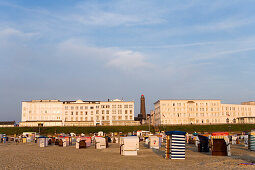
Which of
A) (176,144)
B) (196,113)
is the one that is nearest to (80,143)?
(176,144)

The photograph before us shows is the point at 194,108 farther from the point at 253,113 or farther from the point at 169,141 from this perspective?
the point at 169,141

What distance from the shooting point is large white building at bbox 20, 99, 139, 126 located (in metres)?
99.7

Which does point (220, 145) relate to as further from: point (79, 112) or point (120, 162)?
point (79, 112)

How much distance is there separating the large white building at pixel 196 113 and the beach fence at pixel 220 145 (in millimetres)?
69939

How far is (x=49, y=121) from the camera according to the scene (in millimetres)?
98500

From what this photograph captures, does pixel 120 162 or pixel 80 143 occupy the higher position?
pixel 120 162

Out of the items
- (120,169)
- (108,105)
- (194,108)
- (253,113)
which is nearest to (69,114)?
(108,105)

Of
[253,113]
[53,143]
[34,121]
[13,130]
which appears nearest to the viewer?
[53,143]

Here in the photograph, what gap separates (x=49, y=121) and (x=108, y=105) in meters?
21.0

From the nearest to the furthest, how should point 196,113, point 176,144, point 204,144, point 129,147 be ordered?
point 176,144 → point 129,147 → point 204,144 → point 196,113

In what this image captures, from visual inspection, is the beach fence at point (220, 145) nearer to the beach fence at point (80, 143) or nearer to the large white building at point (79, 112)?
the beach fence at point (80, 143)

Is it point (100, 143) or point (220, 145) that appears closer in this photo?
point (220, 145)

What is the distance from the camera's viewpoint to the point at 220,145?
85.8 feet

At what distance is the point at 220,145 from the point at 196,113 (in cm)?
7441
